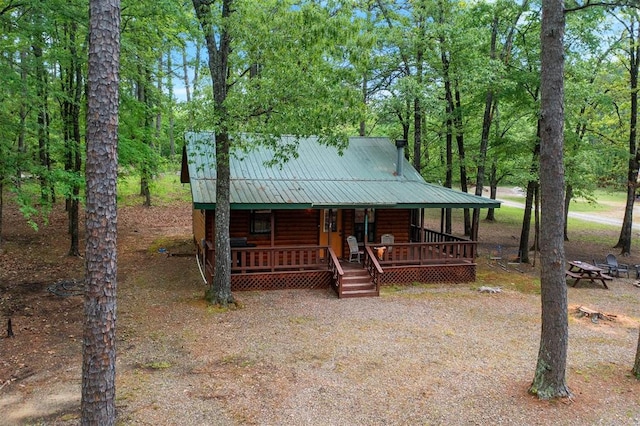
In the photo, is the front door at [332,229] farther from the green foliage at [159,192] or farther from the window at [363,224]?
the green foliage at [159,192]

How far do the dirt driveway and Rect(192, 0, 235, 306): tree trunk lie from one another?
0.76 m

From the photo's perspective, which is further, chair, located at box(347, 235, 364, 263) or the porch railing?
chair, located at box(347, 235, 364, 263)

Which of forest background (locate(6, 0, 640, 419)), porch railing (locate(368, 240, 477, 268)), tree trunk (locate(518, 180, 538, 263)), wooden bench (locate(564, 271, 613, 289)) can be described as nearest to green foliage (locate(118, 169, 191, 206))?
forest background (locate(6, 0, 640, 419))

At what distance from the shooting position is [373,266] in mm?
12688

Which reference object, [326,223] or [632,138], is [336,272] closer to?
[326,223]

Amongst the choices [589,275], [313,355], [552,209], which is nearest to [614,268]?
[589,275]

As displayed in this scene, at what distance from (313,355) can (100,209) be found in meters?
4.91

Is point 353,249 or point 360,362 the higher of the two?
point 353,249

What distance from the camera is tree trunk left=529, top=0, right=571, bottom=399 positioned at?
19.9 ft

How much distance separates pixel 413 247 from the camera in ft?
46.5

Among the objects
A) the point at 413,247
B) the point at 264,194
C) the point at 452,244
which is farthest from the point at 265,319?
the point at 452,244

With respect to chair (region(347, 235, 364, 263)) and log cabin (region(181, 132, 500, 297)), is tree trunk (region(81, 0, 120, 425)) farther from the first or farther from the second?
chair (region(347, 235, 364, 263))

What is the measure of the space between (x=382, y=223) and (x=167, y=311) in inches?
315

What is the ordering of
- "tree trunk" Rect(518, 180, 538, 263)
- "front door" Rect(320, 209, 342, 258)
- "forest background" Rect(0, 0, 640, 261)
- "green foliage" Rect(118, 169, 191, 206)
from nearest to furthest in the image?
"forest background" Rect(0, 0, 640, 261) < "front door" Rect(320, 209, 342, 258) < "tree trunk" Rect(518, 180, 538, 263) < "green foliage" Rect(118, 169, 191, 206)
